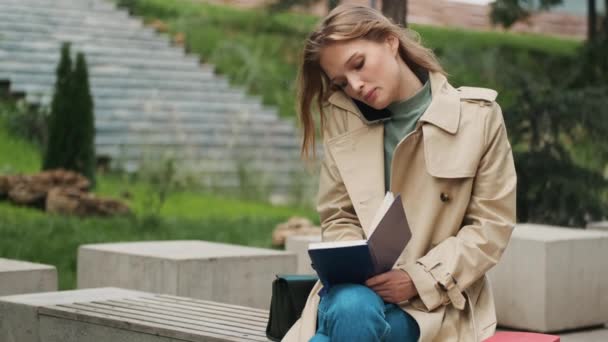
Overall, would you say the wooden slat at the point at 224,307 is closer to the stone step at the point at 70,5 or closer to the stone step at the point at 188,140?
the stone step at the point at 188,140

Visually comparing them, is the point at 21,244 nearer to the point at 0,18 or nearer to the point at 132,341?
the point at 132,341

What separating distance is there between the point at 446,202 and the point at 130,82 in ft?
45.0

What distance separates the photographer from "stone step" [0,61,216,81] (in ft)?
52.5

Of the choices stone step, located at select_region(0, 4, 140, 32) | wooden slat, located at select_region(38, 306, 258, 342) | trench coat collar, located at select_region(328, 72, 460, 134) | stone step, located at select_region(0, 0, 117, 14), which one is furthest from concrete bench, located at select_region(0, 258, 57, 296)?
stone step, located at select_region(0, 0, 117, 14)

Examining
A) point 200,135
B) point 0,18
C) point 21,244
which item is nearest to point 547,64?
point 200,135

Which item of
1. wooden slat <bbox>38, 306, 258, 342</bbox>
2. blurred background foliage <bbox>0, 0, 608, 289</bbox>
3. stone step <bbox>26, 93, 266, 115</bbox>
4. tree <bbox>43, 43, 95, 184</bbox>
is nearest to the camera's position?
wooden slat <bbox>38, 306, 258, 342</bbox>

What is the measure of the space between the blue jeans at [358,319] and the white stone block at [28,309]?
2.13 metres

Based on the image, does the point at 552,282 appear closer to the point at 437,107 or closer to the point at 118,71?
the point at 437,107

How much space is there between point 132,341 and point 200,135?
11496 mm

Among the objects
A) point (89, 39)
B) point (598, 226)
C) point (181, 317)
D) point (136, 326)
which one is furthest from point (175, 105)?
point (136, 326)

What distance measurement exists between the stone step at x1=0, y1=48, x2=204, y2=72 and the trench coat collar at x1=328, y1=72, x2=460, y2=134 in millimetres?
13380

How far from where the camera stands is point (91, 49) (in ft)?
57.1

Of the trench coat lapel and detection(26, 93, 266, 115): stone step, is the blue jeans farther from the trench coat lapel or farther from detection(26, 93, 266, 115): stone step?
detection(26, 93, 266, 115): stone step

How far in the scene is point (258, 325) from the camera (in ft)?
14.4
